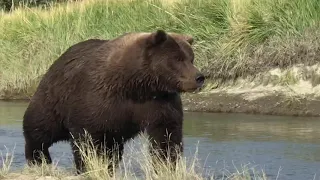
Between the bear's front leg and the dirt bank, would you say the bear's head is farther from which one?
the dirt bank

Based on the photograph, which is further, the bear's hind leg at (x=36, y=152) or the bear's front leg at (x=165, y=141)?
the bear's hind leg at (x=36, y=152)

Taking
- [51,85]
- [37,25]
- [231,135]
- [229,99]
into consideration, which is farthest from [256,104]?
[37,25]

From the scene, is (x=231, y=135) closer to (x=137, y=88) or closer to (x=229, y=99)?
(x=229, y=99)

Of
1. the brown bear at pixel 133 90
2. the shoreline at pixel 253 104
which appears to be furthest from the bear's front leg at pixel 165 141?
the shoreline at pixel 253 104

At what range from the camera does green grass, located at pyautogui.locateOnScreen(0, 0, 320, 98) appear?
15.5 m

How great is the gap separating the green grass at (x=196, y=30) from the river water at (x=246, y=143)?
1.70 meters

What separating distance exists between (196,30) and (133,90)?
935 centimetres

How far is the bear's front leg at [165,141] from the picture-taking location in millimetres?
7590

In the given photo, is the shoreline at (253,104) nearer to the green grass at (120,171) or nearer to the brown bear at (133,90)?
the green grass at (120,171)

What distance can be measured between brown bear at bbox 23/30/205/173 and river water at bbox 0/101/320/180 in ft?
2.30

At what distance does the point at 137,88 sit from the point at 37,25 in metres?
13.6

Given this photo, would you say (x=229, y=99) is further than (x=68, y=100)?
Yes

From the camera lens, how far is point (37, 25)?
2078cm

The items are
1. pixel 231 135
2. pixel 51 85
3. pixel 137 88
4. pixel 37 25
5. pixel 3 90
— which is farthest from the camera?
pixel 37 25
